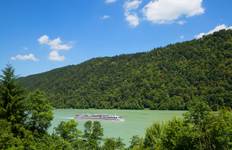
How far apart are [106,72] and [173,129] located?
5594 inches

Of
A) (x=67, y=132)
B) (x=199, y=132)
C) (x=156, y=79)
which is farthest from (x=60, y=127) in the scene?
(x=156, y=79)

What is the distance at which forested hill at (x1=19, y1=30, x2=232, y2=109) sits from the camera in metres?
116

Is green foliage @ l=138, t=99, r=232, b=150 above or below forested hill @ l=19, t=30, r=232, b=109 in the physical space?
below

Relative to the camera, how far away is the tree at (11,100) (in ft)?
72.5

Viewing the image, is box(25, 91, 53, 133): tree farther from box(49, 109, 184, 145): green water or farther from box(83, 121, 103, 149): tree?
box(49, 109, 184, 145): green water

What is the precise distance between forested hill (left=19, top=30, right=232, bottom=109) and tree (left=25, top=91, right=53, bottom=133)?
7881 cm

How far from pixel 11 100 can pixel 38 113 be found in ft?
5.71

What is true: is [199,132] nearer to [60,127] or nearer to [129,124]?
[60,127]

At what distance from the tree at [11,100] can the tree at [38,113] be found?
459 mm

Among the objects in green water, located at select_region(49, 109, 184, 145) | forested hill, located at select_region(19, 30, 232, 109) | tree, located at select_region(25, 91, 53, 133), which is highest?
forested hill, located at select_region(19, 30, 232, 109)

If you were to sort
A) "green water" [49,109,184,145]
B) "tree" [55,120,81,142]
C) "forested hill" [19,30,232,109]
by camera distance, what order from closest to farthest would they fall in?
"tree" [55,120,81,142], "green water" [49,109,184,145], "forested hill" [19,30,232,109]

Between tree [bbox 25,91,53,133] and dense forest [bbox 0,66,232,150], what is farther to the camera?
tree [bbox 25,91,53,133]

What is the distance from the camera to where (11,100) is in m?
22.2

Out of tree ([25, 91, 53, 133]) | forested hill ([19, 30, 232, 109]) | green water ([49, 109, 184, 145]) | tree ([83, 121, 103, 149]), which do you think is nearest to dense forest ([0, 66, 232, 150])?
tree ([25, 91, 53, 133])
